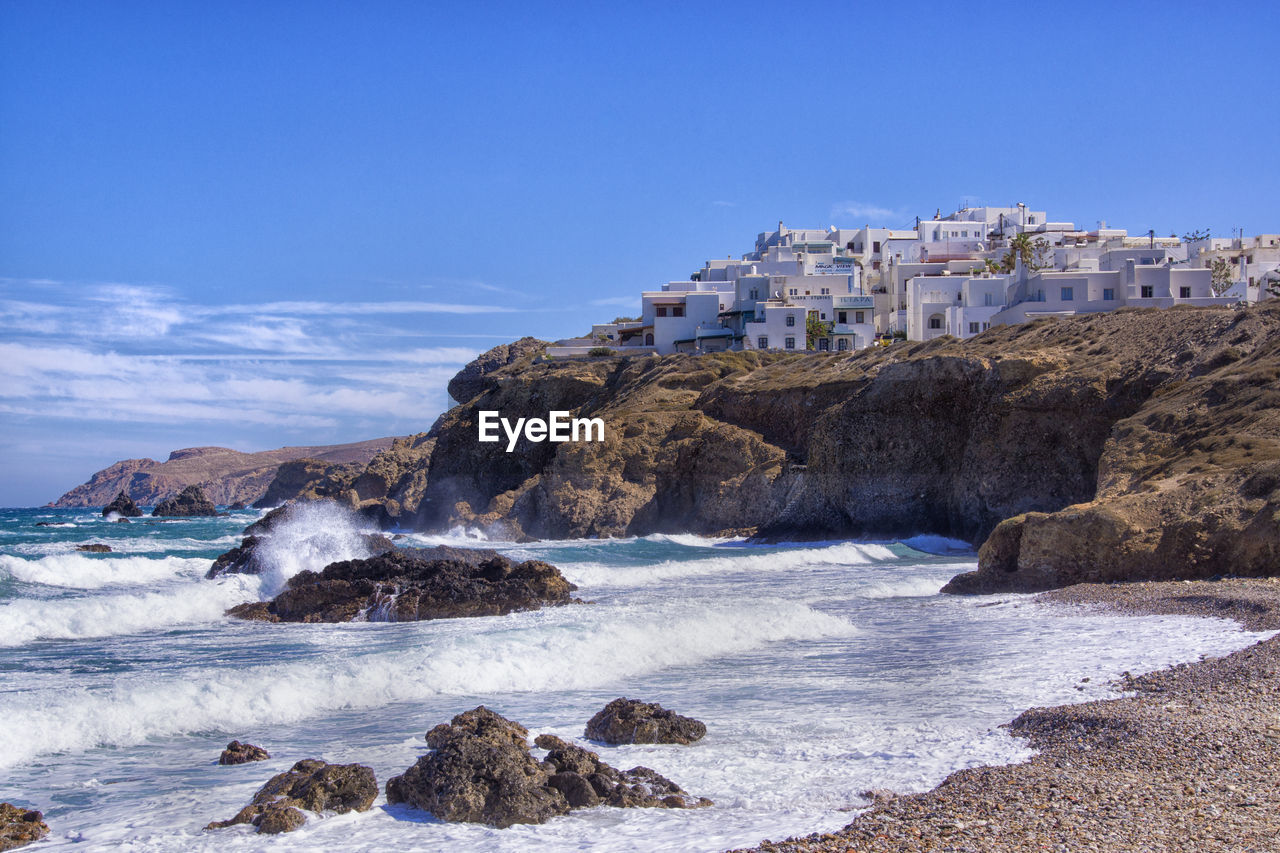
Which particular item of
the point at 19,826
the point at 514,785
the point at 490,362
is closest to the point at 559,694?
the point at 514,785

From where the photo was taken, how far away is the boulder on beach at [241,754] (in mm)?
10367

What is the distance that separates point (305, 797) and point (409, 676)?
19.0 feet

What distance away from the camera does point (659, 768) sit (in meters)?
9.62

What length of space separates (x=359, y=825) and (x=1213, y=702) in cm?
798

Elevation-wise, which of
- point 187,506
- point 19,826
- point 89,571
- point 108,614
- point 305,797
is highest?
point 187,506

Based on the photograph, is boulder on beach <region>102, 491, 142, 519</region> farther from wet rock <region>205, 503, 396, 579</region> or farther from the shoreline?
the shoreline

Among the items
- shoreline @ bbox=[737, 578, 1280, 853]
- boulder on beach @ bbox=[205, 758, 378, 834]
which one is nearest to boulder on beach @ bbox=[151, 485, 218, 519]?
boulder on beach @ bbox=[205, 758, 378, 834]

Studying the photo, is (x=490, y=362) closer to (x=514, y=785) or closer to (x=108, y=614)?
(x=108, y=614)

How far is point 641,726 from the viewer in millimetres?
10562

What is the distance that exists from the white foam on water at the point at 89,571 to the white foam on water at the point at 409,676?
15739 mm

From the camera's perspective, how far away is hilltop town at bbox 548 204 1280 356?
5931 cm

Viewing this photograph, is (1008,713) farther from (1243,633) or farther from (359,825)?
(359,825)

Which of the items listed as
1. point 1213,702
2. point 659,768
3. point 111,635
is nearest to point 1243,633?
point 1213,702

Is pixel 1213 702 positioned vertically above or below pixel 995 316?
below
